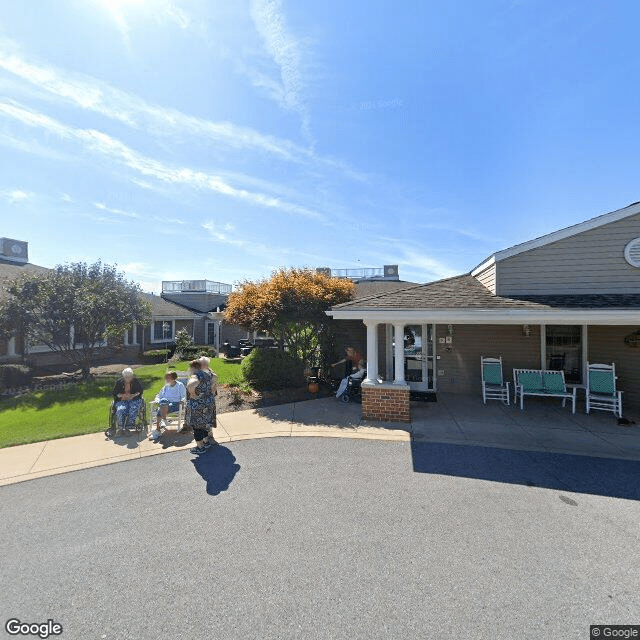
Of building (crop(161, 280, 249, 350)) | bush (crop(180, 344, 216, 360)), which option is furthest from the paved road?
building (crop(161, 280, 249, 350))

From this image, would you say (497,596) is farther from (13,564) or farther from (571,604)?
(13,564)

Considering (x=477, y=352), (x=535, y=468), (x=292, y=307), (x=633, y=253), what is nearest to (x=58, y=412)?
(x=292, y=307)

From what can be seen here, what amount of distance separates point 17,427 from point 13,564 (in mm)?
5419

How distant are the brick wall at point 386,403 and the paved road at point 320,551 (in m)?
2.18

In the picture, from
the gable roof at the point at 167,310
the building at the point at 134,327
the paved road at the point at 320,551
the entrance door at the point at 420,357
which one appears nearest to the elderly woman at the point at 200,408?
the paved road at the point at 320,551

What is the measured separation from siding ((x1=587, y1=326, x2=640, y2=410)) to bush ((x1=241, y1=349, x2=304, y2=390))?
8422 mm

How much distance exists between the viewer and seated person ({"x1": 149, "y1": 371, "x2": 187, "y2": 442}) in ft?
21.8

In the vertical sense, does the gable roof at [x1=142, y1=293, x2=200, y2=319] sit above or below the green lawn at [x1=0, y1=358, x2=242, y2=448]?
above

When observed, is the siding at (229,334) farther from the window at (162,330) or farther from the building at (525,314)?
the building at (525,314)

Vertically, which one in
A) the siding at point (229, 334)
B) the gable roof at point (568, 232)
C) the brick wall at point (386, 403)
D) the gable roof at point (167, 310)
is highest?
the gable roof at point (568, 232)

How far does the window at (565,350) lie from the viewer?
9047mm

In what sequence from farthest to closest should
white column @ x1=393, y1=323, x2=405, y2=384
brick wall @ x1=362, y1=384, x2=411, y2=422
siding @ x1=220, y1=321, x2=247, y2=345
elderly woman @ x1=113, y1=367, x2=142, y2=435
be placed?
siding @ x1=220, y1=321, x2=247, y2=345 → white column @ x1=393, y1=323, x2=405, y2=384 → brick wall @ x1=362, y1=384, x2=411, y2=422 → elderly woman @ x1=113, y1=367, x2=142, y2=435

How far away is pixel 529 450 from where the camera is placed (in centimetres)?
577

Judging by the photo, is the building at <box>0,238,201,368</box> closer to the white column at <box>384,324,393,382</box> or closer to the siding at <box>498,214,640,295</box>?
the white column at <box>384,324,393,382</box>
